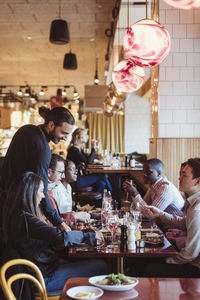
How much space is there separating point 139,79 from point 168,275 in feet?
8.22

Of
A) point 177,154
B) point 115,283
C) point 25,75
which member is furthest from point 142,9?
point 25,75

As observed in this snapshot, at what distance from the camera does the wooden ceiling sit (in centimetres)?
829

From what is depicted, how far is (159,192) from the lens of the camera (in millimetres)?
4031

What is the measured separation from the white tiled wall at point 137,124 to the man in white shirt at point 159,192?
8.90 m

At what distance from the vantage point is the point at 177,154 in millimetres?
5621

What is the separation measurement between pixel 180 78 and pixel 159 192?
7.35ft

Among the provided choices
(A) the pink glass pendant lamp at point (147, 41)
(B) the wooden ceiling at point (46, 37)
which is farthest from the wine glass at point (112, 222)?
(B) the wooden ceiling at point (46, 37)

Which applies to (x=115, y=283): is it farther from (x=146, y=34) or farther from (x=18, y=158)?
(x=146, y=34)

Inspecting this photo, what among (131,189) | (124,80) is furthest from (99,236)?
(124,80)

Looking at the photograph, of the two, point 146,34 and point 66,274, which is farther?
point 146,34

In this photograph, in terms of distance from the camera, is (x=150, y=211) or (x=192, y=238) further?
(x=150, y=211)

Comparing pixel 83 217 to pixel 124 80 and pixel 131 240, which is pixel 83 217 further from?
pixel 124 80

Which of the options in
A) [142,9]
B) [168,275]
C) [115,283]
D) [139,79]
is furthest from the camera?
[142,9]

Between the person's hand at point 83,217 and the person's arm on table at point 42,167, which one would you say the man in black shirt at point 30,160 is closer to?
the person's arm on table at point 42,167
